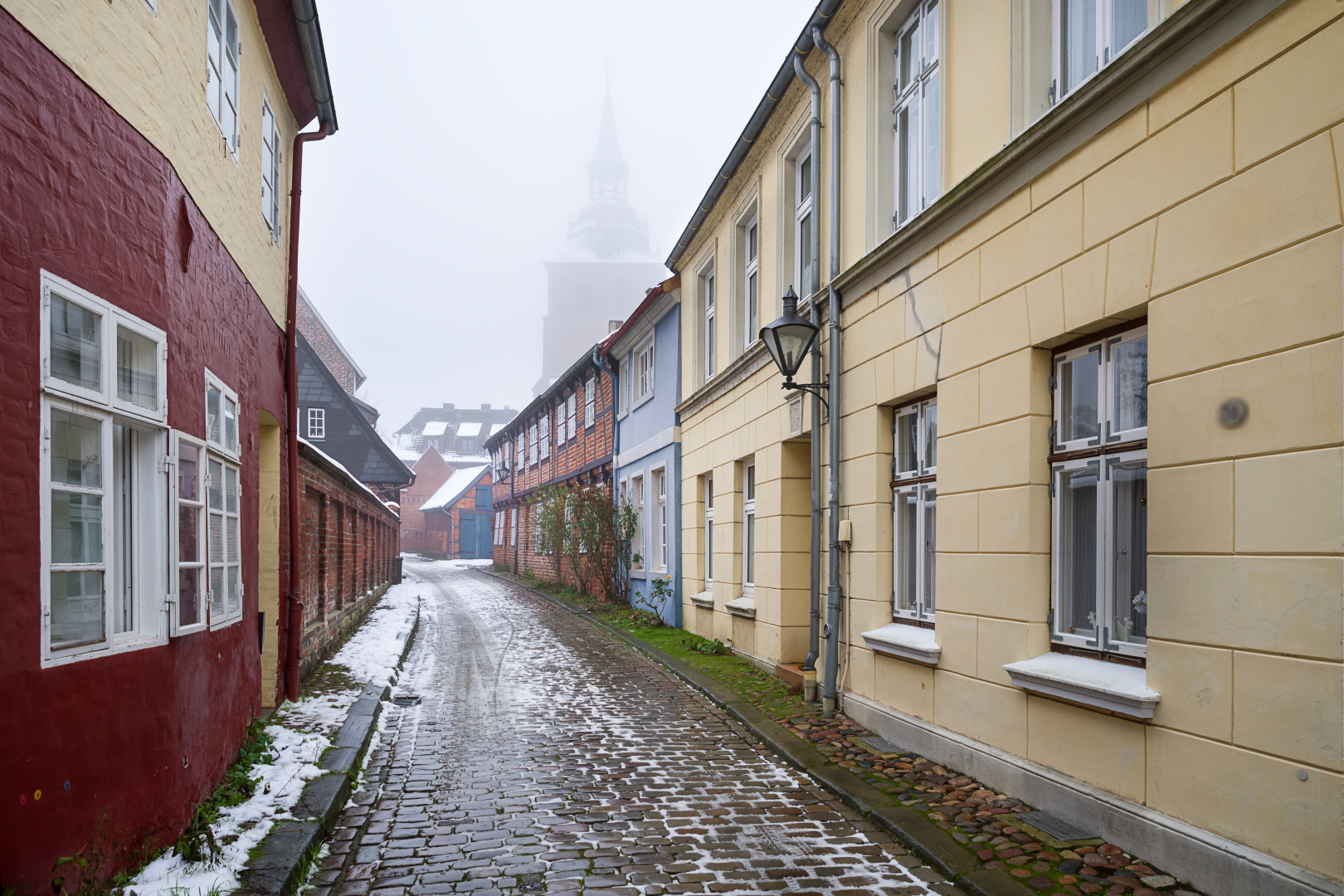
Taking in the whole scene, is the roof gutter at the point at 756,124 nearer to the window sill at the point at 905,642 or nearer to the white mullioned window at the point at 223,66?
the white mullioned window at the point at 223,66

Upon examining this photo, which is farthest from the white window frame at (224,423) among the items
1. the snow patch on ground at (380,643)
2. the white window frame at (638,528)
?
the white window frame at (638,528)

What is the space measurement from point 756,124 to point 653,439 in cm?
689

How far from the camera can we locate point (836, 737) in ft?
23.6

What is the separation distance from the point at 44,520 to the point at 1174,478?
4.72 m

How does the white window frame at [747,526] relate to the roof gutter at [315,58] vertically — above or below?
below

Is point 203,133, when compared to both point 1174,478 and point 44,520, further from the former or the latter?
point 1174,478

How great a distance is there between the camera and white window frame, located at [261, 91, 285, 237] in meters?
7.57

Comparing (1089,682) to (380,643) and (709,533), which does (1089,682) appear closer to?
(709,533)

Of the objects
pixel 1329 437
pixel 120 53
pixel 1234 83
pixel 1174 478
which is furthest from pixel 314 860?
pixel 1234 83

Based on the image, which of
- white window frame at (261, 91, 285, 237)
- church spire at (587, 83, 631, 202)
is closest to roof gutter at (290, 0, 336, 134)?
white window frame at (261, 91, 285, 237)

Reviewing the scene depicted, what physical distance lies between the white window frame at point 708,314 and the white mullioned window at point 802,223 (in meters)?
3.24

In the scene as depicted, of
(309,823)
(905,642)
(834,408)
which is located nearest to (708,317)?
(834,408)

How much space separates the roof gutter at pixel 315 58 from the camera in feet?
23.6

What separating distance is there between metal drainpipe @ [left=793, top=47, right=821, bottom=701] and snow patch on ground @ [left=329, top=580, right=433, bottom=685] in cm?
449
